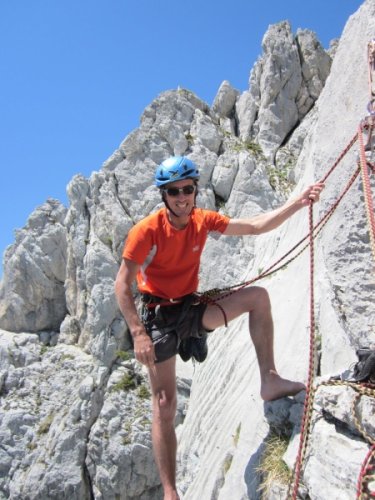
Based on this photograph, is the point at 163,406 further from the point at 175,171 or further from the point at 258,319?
the point at 175,171

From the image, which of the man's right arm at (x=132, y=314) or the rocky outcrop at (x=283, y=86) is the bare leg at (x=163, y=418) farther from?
the rocky outcrop at (x=283, y=86)

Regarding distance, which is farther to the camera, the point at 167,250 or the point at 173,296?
the point at 173,296

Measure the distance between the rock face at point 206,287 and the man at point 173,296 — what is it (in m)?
0.86

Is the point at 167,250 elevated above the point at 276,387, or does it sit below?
above

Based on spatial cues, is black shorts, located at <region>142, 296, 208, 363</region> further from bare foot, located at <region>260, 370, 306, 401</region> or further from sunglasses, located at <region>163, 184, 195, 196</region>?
sunglasses, located at <region>163, 184, 195, 196</region>

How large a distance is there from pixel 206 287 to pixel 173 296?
2681cm

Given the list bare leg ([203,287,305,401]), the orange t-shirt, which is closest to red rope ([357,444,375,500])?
bare leg ([203,287,305,401])

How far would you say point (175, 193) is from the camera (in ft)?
21.5

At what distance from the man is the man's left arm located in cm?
1

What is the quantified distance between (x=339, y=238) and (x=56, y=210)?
41.6 metres

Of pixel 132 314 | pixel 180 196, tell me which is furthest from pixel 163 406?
pixel 180 196

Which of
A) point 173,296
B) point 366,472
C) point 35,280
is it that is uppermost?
point 35,280

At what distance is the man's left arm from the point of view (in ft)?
20.0

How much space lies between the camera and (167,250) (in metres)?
6.54
